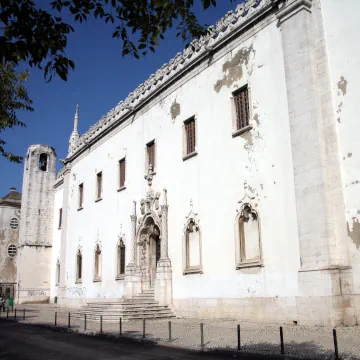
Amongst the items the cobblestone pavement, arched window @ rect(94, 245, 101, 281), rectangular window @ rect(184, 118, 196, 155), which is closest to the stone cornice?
rectangular window @ rect(184, 118, 196, 155)

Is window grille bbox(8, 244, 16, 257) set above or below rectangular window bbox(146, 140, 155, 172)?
below

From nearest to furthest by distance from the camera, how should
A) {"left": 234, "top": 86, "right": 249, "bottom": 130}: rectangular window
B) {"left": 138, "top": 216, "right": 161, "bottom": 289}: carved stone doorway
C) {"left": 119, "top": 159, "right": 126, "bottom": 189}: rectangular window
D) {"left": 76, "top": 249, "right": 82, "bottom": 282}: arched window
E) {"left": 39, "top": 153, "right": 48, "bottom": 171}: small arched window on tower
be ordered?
{"left": 234, "top": 86, "right": 249, "bottom": 130}: rectangular window, {"left": 138, "top": 216, "right": 161, "bottom": 289}: carved stone doorway, {"left": 119, "top": 159, "right": 126, "bottom": 189}: rectangular window, {"left": 76, "top": 249, "right": 82, "bottom": 282}: arched window, {"left": 39, "top": 153, "right": 48, "bottom": 171}: small arched window on tower

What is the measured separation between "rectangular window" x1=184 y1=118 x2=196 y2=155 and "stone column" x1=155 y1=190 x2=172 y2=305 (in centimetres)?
332

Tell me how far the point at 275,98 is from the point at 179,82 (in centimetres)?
689

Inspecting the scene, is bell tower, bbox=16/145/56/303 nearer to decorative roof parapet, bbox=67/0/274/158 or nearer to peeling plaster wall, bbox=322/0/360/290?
decorative roof parapet, bbox=67/0/274/158

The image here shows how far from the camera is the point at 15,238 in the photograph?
4609 cm

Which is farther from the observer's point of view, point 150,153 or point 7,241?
point 7,241

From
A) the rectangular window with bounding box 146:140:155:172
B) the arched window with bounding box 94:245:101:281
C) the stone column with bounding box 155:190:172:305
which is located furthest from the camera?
the arched window with bounding box 94:245:101:281

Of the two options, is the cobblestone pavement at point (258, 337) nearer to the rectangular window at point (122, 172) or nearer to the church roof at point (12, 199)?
the rectangular window at point (122, 172)

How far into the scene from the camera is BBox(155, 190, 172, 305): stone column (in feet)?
65.3

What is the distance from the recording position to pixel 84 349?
38.1 feet

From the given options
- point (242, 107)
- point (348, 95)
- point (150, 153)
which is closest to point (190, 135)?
point (242, 107)

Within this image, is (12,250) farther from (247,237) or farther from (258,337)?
(258,337)

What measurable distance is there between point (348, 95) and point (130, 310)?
39.8ft
